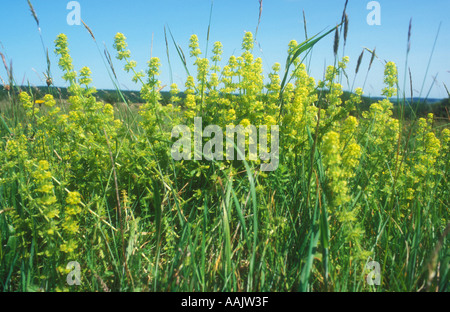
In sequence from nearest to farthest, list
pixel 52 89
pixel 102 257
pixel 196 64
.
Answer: pixel 102 257
pixel 196 64
pixel 52 89

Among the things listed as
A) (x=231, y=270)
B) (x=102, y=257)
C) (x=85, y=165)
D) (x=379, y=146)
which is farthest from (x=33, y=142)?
(x=379, y=146)

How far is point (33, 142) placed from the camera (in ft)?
9.13

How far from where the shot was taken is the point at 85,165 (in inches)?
91.5

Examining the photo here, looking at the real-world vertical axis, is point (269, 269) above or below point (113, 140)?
below

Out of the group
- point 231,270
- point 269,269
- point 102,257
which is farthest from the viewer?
point 102,257

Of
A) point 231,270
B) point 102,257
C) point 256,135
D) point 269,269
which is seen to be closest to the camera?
point 231,270

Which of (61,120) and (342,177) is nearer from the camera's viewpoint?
(342,177)

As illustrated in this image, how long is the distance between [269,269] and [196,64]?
1732mm

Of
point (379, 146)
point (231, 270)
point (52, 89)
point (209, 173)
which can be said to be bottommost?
point (231, 270)

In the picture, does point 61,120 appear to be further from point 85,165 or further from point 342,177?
point 342,177

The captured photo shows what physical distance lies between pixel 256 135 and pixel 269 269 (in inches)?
36.7

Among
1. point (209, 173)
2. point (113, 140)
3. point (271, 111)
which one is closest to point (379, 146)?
point (271, 111)

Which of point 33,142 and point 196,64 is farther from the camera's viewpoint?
point 33,142
